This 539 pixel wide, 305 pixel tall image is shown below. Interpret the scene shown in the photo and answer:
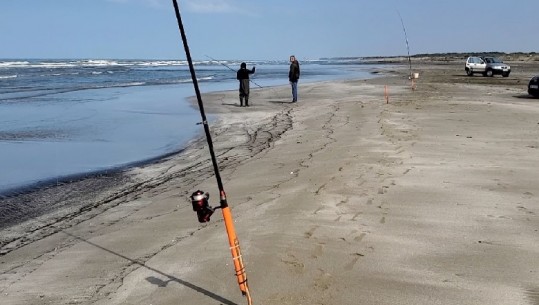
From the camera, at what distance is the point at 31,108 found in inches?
859

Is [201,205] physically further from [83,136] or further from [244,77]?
[244,77]

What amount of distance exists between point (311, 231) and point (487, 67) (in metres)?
36.9

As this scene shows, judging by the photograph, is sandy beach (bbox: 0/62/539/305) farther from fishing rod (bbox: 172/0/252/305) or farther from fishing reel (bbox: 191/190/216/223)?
fishing reel (bbox: 191/190/216/223)

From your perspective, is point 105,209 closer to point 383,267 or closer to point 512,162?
point 383,267

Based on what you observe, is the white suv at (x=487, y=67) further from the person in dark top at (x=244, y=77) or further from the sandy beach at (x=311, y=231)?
the sandy beach at (x=311, y=231)

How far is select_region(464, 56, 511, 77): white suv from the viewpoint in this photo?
36.4 m

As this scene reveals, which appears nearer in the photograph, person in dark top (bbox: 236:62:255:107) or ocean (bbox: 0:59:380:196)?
ocean (bbox: 0:59:380:196)

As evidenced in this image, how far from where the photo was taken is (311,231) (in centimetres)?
492

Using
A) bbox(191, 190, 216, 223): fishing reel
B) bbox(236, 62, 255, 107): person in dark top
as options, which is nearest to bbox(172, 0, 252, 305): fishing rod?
bbox(191, 190, 216, 223): fishing reel

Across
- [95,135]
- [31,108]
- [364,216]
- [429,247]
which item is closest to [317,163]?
[364,216]

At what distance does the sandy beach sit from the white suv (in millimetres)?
29324

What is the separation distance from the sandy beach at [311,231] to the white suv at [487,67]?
2932 cm

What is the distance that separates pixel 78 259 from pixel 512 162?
6208mm

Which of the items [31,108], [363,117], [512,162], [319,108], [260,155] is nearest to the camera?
[512,162]
